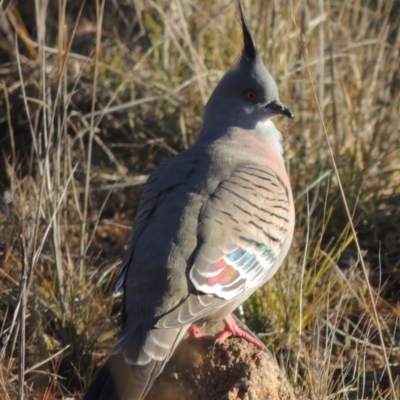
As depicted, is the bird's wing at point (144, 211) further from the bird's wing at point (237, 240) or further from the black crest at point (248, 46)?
the black crest at point (248, 46)

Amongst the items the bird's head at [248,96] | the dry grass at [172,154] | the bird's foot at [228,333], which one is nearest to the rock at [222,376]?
the bird's foot at [228,333]

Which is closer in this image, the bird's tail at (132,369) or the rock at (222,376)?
the bird's tail at (132,369)

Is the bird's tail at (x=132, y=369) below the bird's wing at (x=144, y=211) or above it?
below

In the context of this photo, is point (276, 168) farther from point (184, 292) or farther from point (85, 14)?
point (85, 14)

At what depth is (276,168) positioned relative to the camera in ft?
15.8

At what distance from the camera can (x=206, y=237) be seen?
3.93 meters

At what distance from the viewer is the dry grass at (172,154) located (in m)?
4.92

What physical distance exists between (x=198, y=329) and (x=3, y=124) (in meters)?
3.86

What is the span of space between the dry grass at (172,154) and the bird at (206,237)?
0.48 metres

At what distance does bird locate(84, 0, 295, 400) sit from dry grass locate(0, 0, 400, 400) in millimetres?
479

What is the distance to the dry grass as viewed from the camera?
16.1ft

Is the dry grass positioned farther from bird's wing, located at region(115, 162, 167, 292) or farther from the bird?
bird's wing, located at region(115, 162, 167, 292)

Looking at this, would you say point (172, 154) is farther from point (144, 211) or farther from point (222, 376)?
point (222, 376)

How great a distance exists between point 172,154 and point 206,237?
296cm
